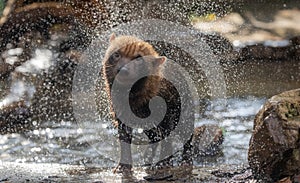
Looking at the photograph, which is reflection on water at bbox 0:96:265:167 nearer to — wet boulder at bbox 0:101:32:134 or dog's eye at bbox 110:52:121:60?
wet boulder at bbox 0:101:32:134

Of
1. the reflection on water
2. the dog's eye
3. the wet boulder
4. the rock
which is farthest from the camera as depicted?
the wet boulder

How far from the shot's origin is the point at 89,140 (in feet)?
22.2

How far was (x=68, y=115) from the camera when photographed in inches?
312

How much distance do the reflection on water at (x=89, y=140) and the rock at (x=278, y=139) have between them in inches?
43.7

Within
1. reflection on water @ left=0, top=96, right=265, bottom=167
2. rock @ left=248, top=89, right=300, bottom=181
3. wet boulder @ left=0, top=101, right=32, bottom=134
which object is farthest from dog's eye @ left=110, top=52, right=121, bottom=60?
wet boulder @ left=0, top=101, right=32, bottom=134

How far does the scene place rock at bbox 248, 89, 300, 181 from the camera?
13.6ft

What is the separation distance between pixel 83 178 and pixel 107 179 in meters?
0.20

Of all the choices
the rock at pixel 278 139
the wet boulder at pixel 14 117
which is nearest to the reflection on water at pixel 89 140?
the wet boulder at pixel 14 117

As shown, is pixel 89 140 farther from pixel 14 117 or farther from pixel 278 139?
pixel 278 139

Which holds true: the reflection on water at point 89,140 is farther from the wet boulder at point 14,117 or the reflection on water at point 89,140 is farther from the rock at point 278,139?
the rock at point 278,139

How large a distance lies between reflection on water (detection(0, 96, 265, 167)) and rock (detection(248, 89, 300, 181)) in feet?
3.64

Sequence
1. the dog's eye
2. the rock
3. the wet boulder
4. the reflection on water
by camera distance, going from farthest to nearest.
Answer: the wet boulder < the reflection on water < the dog's eye < the rock

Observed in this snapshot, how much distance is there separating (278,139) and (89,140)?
308 cm

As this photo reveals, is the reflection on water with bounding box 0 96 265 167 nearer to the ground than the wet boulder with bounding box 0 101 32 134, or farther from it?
nearer to the ground
